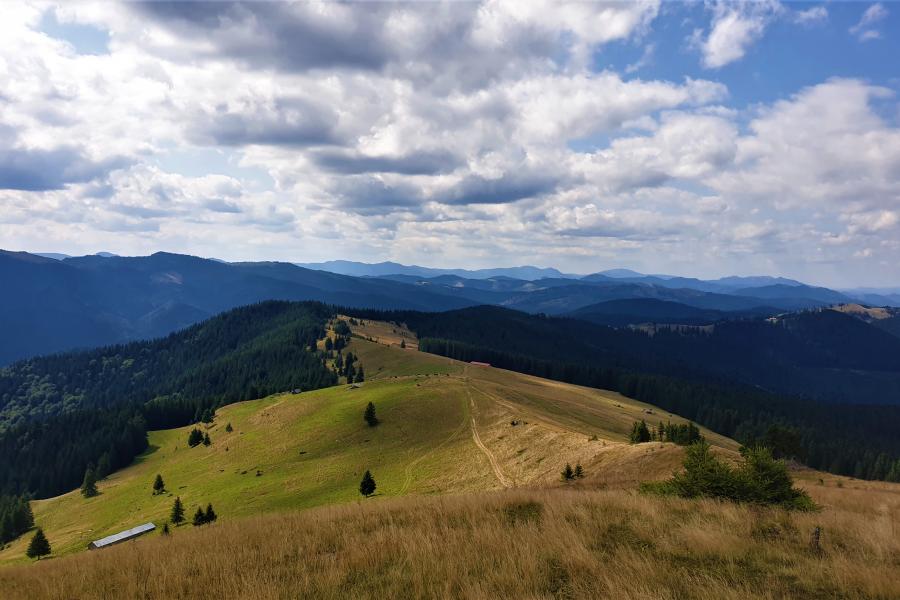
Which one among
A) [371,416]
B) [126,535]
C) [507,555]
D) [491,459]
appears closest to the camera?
[507,555]

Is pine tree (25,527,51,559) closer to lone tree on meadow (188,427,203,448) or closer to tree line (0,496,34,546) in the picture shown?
tree line (0,496,34,546)

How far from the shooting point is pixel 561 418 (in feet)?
267

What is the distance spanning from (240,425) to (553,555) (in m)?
112

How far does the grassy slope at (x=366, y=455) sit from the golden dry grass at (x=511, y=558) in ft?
71.4

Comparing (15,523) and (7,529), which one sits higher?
(7,529)

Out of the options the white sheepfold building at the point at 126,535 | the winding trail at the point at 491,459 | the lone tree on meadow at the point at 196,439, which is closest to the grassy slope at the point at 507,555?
the winding trail at the point at 491,459

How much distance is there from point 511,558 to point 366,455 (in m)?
64.8

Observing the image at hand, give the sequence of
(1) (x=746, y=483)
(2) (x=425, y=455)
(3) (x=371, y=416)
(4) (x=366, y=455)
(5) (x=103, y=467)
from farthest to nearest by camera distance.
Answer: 1. (5) (x=103, y=467)
2. (3) (x=371, y=416)
3. (4) (x=366, y=455)
4. (2) (x=425, y=455)
5. (1) (x=746, y=483)

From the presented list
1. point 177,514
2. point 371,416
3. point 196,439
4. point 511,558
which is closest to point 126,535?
point 177,514

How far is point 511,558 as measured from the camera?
27.6 feet

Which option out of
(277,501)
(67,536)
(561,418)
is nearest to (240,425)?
(67,536)

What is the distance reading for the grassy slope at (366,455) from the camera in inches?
1884

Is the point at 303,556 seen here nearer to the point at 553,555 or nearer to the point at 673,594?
the point at 553,555

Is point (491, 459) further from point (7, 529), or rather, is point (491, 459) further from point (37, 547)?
point (7, 529)
